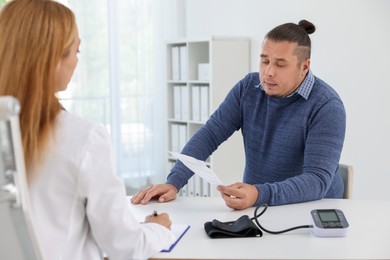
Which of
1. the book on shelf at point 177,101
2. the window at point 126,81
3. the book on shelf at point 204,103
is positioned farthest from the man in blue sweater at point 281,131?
the window at point 126,81

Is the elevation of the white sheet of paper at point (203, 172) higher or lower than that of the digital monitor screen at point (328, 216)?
higher

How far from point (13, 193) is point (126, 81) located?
415 centimetres

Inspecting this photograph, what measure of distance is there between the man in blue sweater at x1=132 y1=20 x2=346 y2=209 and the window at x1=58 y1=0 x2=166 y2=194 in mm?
2658

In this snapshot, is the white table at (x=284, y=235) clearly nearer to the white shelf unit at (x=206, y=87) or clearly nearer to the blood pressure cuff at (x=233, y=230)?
the blood pressure cuff at (x=233, y=230)

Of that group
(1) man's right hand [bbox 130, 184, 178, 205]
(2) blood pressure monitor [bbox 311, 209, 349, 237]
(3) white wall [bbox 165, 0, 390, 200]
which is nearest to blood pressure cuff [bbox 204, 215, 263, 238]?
(2) blood pressure monitor [bbox 311, 209, 349, 237]

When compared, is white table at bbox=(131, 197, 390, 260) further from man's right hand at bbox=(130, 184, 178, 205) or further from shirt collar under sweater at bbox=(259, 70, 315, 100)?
shirt collar under sweater at bbox=(259, 70, 315, 100)

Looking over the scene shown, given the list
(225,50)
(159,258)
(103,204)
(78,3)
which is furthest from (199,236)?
(78,3)

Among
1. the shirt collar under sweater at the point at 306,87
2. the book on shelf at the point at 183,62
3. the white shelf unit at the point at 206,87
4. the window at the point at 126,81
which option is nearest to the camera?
the shirt collar under sweater at the point at 306,87

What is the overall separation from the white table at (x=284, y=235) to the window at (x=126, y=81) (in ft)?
10.1

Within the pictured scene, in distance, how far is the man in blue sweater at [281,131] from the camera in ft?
6.67

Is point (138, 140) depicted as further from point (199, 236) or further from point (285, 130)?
point (199, 236)

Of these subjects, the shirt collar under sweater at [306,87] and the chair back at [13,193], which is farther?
the shirt collar under sweater at [306,87]

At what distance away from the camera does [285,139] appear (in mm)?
2324

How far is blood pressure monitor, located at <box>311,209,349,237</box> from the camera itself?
1.66 metres
